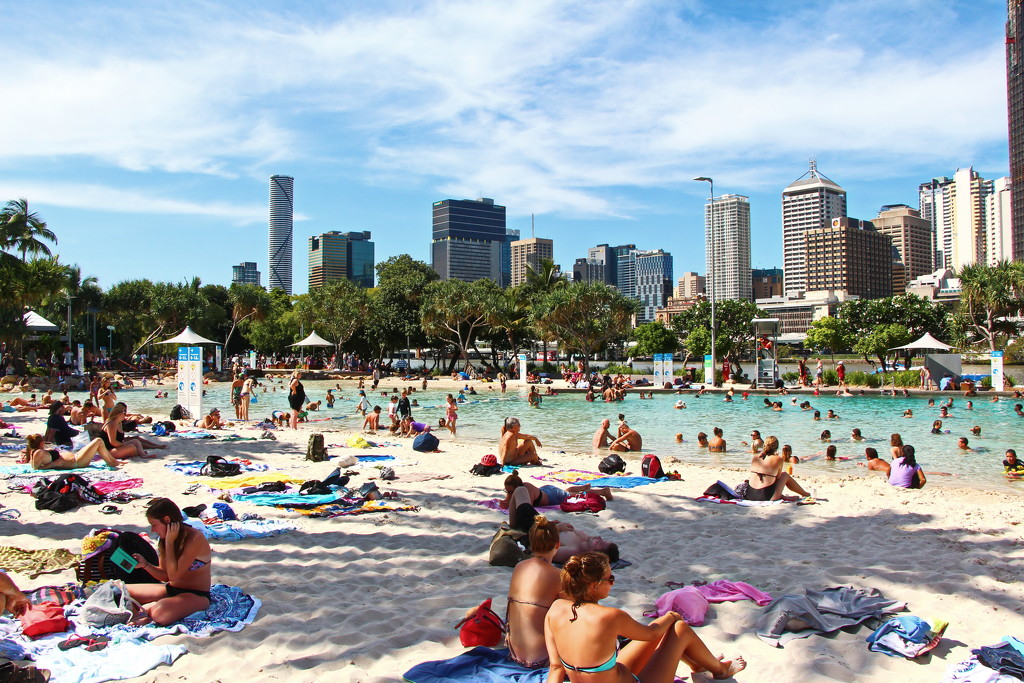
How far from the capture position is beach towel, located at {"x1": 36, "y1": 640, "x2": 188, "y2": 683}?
4133 mm

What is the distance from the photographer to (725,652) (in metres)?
4.64

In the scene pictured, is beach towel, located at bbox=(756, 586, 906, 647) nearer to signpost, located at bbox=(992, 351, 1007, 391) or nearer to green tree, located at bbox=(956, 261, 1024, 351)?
signpost, located at bbox=(992, 351, 1007, 391)

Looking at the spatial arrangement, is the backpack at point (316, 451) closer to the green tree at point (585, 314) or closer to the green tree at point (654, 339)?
the green tree at point (585, 314)

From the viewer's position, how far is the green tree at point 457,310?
46500mm

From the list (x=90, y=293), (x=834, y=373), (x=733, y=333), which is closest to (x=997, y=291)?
(x=834, y=373)

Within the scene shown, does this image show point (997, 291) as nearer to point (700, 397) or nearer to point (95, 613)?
point (700, 397)

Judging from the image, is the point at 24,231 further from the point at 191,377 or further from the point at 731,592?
the point at 731,592

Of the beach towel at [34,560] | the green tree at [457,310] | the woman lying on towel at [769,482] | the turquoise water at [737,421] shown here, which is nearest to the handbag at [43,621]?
the beach towel at [34,560]

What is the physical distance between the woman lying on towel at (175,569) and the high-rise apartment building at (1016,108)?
134044mm

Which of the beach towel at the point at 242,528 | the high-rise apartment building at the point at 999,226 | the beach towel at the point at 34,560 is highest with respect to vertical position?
the high-rise apartment building at the point at 999,226

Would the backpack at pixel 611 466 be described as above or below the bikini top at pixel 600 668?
below

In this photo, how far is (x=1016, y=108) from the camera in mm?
116875

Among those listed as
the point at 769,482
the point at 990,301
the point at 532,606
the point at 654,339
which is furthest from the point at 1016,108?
the point at 532,606

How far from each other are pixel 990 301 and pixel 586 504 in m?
41.5
